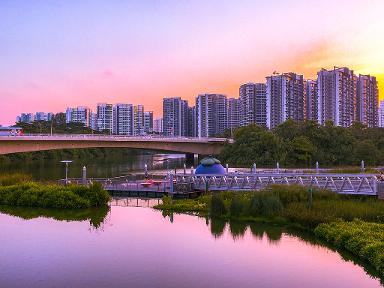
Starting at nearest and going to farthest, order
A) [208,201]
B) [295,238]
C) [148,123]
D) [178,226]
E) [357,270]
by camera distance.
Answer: [357,270], [295,238], [178,226], [208,201], [148,123]

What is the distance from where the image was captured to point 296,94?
110m

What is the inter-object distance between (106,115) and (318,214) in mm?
142783

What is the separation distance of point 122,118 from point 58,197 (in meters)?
133

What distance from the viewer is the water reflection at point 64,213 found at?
25656 millimetres

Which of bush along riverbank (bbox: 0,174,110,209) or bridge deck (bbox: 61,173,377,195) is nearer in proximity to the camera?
bridge deck (bbox: 61,173,377,195)

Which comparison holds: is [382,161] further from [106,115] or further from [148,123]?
[148,123]

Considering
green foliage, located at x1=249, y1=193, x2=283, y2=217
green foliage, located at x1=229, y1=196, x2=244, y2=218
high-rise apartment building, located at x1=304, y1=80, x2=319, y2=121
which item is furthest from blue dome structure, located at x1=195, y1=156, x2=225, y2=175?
high-rise apartment building, located at x1=304, y1=80, x2=319, y2=121

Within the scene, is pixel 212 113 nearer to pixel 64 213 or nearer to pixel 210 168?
pixel 210 168

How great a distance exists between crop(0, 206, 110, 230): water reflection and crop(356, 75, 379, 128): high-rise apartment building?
338 feet

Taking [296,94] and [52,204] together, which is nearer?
[52,204]

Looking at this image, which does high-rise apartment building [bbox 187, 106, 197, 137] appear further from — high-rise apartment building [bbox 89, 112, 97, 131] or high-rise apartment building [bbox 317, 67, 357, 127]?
high-rise apartment building [bbox 317, 67, 357, 127]

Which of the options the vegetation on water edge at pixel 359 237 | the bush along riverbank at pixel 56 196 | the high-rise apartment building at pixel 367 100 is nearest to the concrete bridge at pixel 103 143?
the bush along riverbank at pixel 56 196

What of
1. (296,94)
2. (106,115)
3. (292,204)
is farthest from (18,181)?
(106,115)

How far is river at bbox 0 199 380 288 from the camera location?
601 inches
